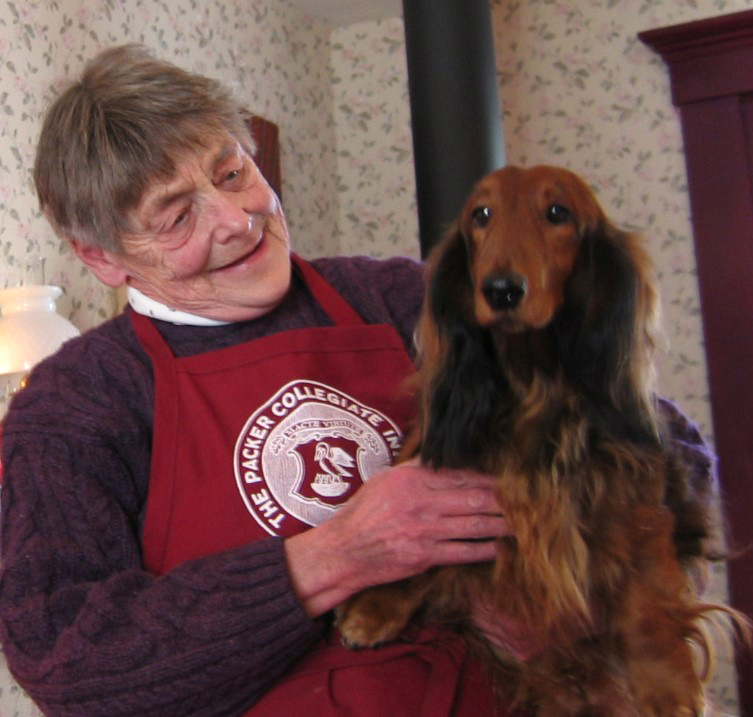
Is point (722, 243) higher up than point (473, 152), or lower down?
lower down

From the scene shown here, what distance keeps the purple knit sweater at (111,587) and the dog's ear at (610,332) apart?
0.73 ft

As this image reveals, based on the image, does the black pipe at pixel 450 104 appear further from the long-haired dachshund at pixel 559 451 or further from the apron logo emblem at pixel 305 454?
the long-haired dachshund at pixel 559 451

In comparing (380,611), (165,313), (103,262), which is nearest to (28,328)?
(103,262)

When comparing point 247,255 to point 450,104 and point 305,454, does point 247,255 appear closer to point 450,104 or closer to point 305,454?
point 305,454

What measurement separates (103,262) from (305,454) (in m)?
0.48

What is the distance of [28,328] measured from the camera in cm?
245

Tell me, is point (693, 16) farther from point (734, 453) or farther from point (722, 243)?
point (734, 453)

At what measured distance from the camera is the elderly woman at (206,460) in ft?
3.86

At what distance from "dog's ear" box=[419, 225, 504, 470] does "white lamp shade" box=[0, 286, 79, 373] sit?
140cm

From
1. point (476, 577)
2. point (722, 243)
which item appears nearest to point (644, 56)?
point (722, 243)

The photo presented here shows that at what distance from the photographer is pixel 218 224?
1.42m

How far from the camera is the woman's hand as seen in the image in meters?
1.17

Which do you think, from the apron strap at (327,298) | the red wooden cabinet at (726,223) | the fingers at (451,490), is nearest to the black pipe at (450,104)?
the red wooden cabinet at (726,223)

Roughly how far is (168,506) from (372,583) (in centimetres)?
30
